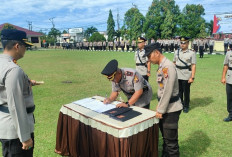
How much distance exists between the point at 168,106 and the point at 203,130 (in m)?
2.12

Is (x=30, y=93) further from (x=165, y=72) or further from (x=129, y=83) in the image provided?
(x=165, y=72)

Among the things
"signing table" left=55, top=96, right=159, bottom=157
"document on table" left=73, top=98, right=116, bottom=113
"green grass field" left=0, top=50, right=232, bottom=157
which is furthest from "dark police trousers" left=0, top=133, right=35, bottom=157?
"green grass field" left=0, top=50, right=232, bottom=157

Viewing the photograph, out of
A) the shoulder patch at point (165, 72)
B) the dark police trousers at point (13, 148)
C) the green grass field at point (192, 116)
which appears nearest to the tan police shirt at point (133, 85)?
the shoulder patch at point (165, 72)

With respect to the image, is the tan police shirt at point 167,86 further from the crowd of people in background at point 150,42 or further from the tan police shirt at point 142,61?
the crowd of people in background at point 150,42

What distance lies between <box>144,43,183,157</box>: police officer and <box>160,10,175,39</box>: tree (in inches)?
1188

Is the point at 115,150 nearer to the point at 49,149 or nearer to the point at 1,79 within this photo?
the point at 1,79

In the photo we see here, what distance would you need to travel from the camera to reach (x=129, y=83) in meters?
3.33

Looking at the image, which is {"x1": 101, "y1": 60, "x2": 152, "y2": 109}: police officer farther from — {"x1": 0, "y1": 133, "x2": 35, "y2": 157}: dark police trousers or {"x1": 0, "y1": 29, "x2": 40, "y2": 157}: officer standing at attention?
{"x1": 0, "y1": 133, "x2": 35, "y2": 157}: dark police trousers

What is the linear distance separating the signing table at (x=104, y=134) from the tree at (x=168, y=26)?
30369 mm

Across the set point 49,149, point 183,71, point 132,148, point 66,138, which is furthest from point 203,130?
point 49,149

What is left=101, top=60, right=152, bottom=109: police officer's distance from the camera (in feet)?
10.2

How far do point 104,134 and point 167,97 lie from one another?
1008mm

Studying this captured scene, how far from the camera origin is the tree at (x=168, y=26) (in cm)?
3116

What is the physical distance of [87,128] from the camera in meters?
3.00
